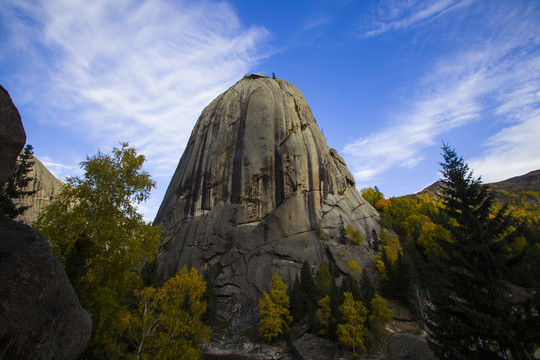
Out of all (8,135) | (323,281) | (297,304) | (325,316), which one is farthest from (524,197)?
(8,135)

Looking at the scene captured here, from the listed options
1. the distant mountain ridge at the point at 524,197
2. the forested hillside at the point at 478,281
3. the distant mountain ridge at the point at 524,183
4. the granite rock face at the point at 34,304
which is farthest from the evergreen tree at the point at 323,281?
the distant mountain ridge at the point at 524,183

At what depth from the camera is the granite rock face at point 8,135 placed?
4441mm

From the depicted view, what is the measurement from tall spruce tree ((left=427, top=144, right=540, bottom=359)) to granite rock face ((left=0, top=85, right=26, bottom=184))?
13.3 meters

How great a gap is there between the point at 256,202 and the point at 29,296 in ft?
142

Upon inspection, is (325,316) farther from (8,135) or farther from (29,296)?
(8,135)

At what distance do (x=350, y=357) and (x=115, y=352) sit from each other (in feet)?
76.9

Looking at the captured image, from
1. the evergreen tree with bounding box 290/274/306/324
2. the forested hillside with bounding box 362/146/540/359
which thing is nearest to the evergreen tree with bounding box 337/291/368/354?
the evergreen tree with bounding box 290/274/306/324

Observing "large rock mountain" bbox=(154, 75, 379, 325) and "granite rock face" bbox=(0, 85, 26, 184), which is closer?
"granite rock face" bbox=(0, 85, 26, 184)

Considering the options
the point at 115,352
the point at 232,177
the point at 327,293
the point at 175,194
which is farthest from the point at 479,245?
the point at 175,194

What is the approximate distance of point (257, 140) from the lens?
51.8 m

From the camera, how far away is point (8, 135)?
4.52 meters

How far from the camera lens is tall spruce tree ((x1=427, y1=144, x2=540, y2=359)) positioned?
28.5ft

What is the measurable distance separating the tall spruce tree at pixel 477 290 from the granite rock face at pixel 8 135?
43.7 ft

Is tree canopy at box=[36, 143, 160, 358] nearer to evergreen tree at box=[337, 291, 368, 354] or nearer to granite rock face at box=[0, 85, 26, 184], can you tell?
granite rock face at box=[0, 85, 26, 184]
